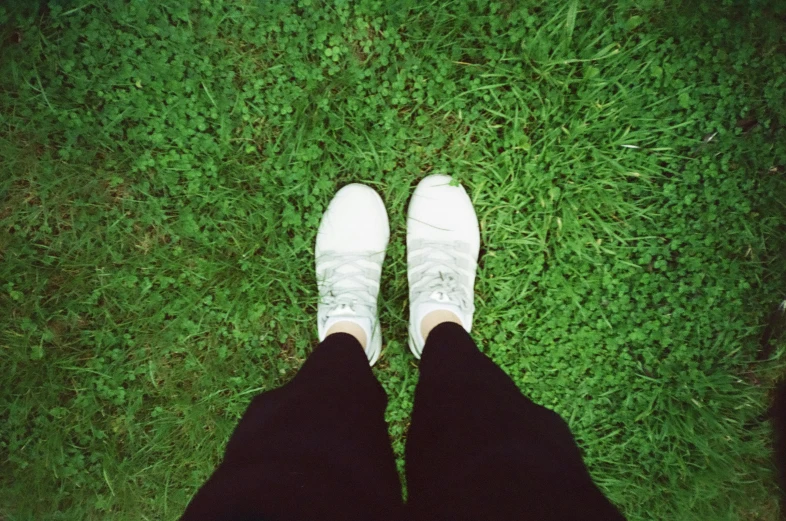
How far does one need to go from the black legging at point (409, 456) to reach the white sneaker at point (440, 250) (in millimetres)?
440

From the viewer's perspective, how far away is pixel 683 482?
8.45 feet

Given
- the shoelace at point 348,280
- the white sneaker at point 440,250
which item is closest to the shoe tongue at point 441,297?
the white sneaker at point 440,250

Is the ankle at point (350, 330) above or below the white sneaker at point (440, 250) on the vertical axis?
below

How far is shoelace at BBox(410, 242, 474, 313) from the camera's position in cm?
248

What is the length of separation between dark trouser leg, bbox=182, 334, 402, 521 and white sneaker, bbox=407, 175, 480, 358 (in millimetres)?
603

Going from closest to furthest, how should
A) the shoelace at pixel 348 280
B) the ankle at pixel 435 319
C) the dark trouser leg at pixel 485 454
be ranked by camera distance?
1. the dark trouser leg at pixel 485 454
2. the ankle at pixel 435 319
3. the shoelace at pixel 348 280

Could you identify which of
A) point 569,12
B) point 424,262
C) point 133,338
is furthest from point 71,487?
point 569,12

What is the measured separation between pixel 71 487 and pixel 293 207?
2.12 meters

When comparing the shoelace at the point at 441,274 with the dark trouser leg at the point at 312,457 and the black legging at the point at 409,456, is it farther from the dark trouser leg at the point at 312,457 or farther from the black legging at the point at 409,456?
the dark trouser leg at the point at 312,457

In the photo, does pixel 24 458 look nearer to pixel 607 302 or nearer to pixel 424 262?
pixel 424 262

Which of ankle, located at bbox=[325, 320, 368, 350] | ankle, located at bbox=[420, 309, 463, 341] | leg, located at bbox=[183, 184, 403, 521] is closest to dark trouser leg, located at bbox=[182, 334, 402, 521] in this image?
leg, located at bbox=[183, 184, 403, 521]

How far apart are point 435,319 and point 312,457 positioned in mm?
1056

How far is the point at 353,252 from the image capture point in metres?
2.59

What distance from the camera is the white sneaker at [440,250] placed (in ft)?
8.18
